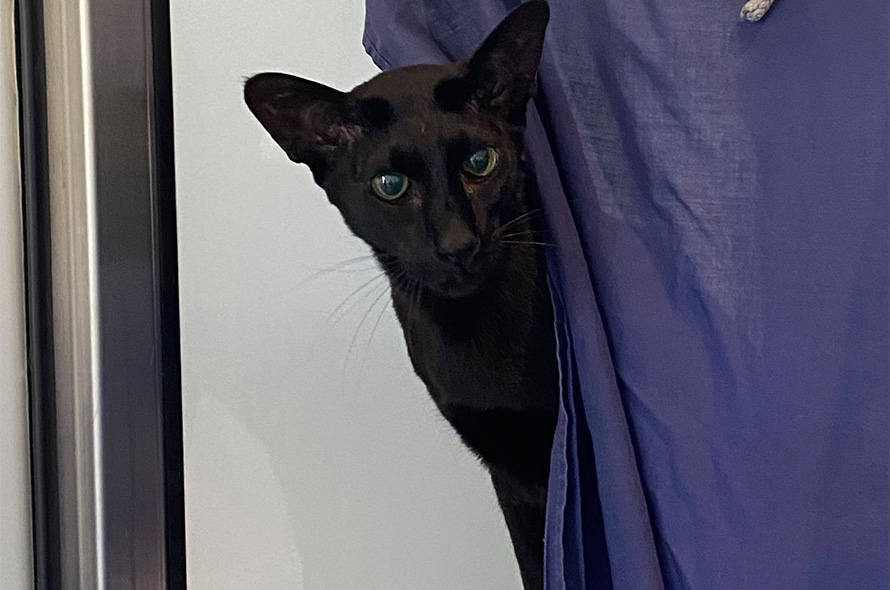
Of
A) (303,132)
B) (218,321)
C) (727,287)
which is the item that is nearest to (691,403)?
(727,287)

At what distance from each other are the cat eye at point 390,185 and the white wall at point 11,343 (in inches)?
13.3

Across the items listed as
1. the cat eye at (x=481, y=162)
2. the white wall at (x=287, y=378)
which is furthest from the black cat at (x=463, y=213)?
the white wall at (x=287, y=378)

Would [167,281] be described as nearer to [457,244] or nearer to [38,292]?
[38,292]

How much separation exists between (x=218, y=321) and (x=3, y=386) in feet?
0.60

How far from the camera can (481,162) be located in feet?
1.96

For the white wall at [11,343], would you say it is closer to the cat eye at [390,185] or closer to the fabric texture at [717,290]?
the cat eye at [390,185]

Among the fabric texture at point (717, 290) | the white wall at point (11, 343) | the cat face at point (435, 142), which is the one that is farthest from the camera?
the white wall at point (11, 343)

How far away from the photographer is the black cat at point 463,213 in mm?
587

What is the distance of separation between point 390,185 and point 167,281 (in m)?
0.29

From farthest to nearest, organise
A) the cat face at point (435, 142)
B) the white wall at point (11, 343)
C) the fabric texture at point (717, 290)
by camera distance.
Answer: the white wall at point (11, 343), the cat face at point (435, 142), the fabric texture at point (717, 290)

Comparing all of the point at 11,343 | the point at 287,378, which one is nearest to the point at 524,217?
the point at 287,378

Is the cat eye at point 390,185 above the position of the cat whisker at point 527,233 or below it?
above

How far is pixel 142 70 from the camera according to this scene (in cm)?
77

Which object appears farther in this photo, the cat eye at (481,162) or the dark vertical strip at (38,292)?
the dark vertical strip at (38,292)
